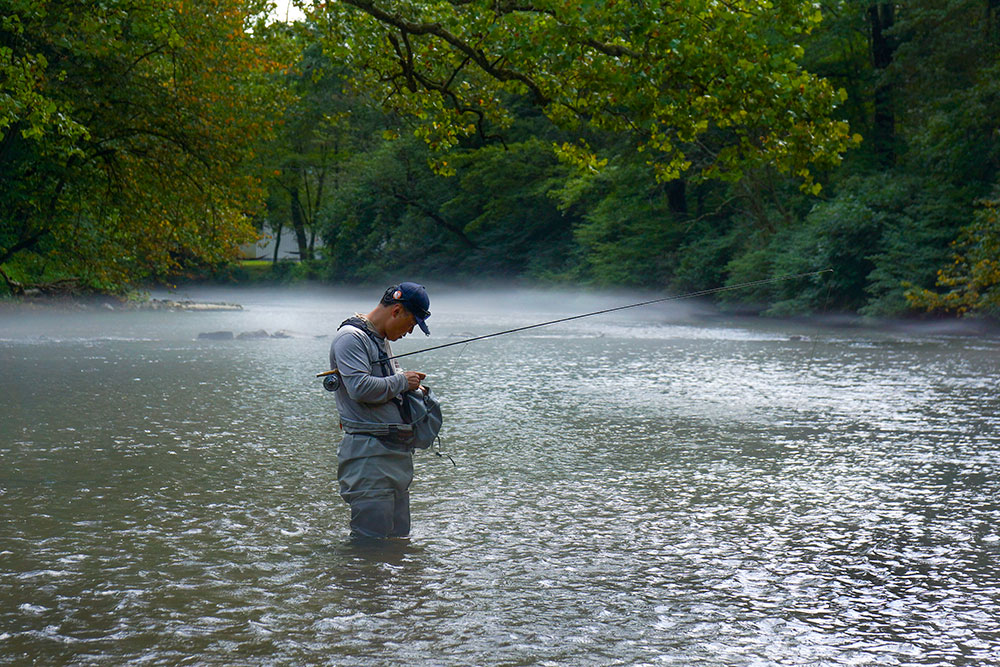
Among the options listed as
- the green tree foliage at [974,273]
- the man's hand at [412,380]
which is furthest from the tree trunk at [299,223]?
the man's hand at [412,380]

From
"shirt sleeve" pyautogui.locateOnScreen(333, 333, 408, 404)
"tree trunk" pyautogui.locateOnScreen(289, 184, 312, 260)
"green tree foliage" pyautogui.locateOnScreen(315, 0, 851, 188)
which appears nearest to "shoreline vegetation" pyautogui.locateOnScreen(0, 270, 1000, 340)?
"green tree foliage" pyautogui.locateOnScreen(315, 0, 851, 188)

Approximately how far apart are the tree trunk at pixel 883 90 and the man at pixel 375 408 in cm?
2863

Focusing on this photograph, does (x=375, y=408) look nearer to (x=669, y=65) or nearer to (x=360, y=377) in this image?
(x=360, y=377)

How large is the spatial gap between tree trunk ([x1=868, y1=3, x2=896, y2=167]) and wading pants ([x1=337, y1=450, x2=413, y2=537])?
28.8 meters

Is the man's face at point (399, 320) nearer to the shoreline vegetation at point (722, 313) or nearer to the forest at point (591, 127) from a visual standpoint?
the forest at point (591, 127)

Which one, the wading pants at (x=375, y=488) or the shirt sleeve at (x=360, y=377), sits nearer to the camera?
the shirt sleeve at (x=360, y=377)

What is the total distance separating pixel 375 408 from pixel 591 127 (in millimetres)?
18394

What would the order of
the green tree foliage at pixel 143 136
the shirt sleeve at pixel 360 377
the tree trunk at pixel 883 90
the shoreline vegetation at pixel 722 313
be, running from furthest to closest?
the tree trunk at pixel 883 90 < the shoreline vegetation at pixel 722 313 < the green tree foliage at pixel 143 136 < the shirt sleeve at pixel 360 377

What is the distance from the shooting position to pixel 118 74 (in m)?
19.2

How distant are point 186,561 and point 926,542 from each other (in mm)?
3931

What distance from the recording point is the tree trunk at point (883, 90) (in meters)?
32.6

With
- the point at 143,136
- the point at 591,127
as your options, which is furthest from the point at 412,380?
the point at 591,127

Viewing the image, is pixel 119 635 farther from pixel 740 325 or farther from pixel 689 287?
pixel 689 287

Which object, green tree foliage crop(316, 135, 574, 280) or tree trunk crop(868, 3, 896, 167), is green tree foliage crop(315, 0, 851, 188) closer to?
tree trunk crop(868, 3, 896, 167)
